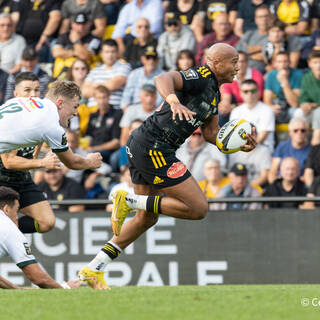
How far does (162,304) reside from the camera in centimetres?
596

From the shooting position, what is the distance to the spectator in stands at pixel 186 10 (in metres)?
13.3

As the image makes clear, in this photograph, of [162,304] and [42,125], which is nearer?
[162,304]

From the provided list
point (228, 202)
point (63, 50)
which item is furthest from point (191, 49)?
point (228, 202)

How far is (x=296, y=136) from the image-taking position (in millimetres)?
10953

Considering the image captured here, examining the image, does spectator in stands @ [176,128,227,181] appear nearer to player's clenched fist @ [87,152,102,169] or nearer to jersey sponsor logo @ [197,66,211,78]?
jersey sponsor logo @ [197,66,211,78]

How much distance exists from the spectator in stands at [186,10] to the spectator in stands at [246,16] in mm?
782

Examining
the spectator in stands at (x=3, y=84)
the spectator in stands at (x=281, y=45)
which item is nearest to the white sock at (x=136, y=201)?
the spectator in stands at (x=281, y=45)

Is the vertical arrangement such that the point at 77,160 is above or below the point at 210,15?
below

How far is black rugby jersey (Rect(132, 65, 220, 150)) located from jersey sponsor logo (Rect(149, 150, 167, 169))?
0.19 ft

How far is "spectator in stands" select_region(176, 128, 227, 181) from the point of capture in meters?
11.1

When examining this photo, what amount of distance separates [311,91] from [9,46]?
5.70 meters

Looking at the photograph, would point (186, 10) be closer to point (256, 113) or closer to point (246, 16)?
point (246, 16)

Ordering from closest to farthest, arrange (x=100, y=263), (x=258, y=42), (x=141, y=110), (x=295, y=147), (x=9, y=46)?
(x=100, y=263)
(x=295, y=147)
(x=141, y=110)
(x=258, y=42)
(x=9, y=46)

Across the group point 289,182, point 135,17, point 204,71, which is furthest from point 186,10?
point 204,71
